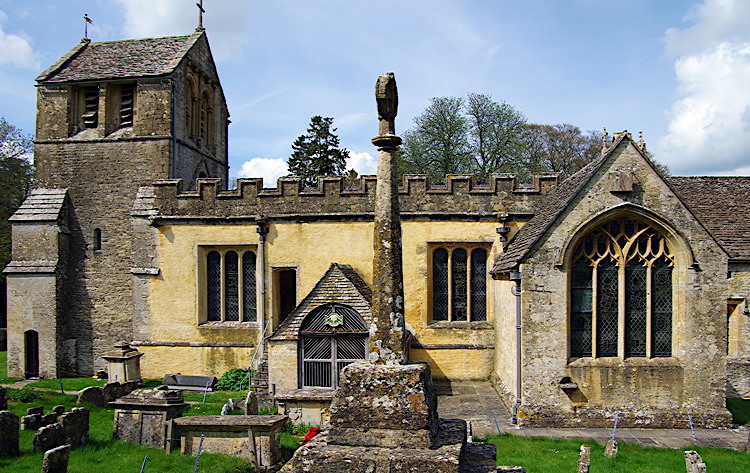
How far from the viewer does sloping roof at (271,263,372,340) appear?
48.2ft

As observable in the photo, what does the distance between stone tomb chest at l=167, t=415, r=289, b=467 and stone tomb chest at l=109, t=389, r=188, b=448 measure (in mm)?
541

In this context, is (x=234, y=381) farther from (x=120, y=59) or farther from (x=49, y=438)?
(x=120, y=59)

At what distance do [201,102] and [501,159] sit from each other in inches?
752

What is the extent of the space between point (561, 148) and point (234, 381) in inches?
1094

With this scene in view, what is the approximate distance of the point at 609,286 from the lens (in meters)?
12.8

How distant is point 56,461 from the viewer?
830 centimetres

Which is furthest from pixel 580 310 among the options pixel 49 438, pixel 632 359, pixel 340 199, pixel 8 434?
pixel 8 434

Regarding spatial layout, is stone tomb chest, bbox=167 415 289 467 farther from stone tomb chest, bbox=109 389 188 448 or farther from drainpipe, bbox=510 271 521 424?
drainpipe, bbox=510 271 521 424

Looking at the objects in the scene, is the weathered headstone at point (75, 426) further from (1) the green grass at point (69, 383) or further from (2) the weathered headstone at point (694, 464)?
(2) the weathered headstone at point (694, 464)

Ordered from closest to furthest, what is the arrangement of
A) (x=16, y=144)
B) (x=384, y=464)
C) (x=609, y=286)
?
(x=384, y=464) → (x=609, y=286) → (x=16, y=144)

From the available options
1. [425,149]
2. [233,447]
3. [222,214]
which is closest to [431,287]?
[222,214]

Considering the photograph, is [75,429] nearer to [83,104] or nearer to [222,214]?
[222,214]

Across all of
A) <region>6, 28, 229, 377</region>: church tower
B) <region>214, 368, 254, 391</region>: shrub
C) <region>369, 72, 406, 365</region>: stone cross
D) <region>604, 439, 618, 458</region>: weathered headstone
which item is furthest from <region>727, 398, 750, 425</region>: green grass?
<region>6, 28, 229, 377</region>: church tower

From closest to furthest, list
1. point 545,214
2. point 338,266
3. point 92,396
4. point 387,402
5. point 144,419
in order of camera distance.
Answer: point 387,402 → point 144,419 → point 92,396 → point 545,214 → point 338,266
